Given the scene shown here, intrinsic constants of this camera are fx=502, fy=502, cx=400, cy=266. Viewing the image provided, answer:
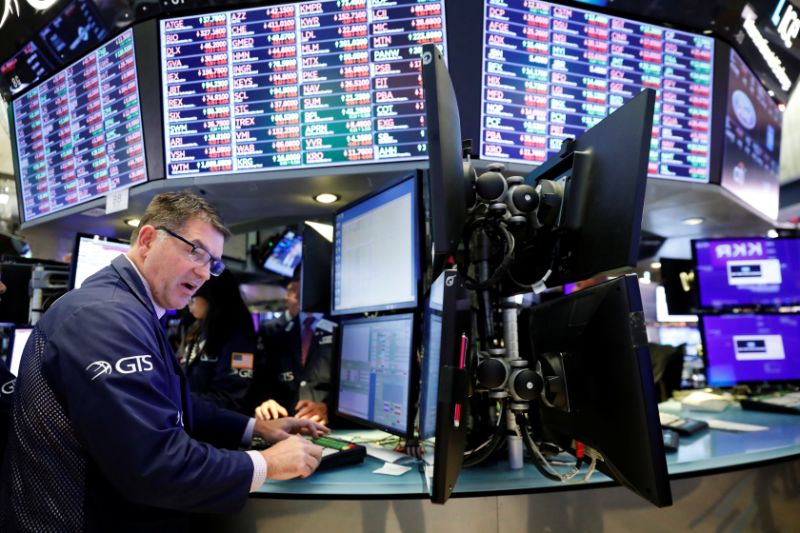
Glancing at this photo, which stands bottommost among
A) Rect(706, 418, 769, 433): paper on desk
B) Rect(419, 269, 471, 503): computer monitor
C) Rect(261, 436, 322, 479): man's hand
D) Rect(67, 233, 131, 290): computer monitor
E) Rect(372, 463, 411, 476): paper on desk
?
Rect(706, 418, 769, 433): paper on desk

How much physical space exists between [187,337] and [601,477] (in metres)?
2.13

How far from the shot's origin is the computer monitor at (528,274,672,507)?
2.49 feet

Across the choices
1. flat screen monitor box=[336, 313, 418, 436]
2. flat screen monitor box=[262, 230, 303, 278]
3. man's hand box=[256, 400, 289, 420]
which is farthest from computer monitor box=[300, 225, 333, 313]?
flat screen monitor box=[262, 230, 303, 278]

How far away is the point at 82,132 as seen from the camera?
2.64 m

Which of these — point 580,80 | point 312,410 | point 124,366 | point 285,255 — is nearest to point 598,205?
point 124,366

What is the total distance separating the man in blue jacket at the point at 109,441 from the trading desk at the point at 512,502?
101 mm

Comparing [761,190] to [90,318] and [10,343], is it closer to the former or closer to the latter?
[90,318]

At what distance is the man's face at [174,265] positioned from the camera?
120 centimetres

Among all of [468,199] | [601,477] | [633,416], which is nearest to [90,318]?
[468,199]

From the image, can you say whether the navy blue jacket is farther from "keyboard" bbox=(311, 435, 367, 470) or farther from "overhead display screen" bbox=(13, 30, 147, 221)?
"overhead display screen" bbox=(13, 30, 147, 221)

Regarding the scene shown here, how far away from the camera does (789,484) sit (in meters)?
1.35

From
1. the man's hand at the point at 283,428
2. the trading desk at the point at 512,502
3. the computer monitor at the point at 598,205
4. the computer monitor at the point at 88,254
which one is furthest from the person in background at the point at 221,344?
the computer monitor at the point at 598,205

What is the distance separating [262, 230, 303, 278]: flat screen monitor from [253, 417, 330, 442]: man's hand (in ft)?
7.71

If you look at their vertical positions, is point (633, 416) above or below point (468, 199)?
below
